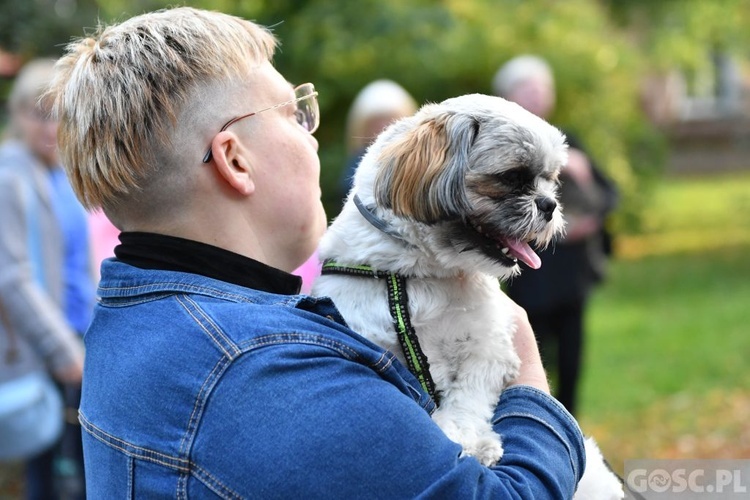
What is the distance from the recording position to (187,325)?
1728 millimetres

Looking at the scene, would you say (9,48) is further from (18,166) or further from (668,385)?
(668,385)

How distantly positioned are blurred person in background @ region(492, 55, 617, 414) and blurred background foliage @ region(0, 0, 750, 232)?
2.27 meters

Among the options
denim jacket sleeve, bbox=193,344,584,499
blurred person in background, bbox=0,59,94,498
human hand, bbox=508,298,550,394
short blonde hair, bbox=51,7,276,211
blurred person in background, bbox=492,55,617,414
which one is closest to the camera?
denim jacket sleeve, bbox=193,344,584,499

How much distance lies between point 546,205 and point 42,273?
3.93 meters

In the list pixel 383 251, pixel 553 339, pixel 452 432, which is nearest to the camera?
pixel 452 432

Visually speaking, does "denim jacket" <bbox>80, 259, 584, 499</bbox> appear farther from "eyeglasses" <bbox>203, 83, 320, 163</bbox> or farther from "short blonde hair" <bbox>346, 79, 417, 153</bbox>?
"short blonde hair" <bbox>346, 79, 417, 153</bbox>

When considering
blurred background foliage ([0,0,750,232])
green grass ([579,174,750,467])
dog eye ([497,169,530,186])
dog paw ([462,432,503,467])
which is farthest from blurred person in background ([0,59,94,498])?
green grass ([579,174,750,467])

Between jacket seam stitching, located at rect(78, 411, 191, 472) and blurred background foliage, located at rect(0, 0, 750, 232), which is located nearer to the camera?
jacket seam stitching, located at rect(78, 411, 191, 472)

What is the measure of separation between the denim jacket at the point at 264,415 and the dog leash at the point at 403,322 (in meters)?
0.29

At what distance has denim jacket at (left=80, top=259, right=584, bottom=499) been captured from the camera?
5.15ft

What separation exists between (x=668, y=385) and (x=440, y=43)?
16.1 feet

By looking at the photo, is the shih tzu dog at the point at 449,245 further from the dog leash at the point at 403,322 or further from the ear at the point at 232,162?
the ear at the point at 232,162

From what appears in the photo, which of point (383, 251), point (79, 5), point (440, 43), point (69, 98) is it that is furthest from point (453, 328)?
point (79, 5)

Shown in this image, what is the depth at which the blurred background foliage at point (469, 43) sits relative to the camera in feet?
29.9
